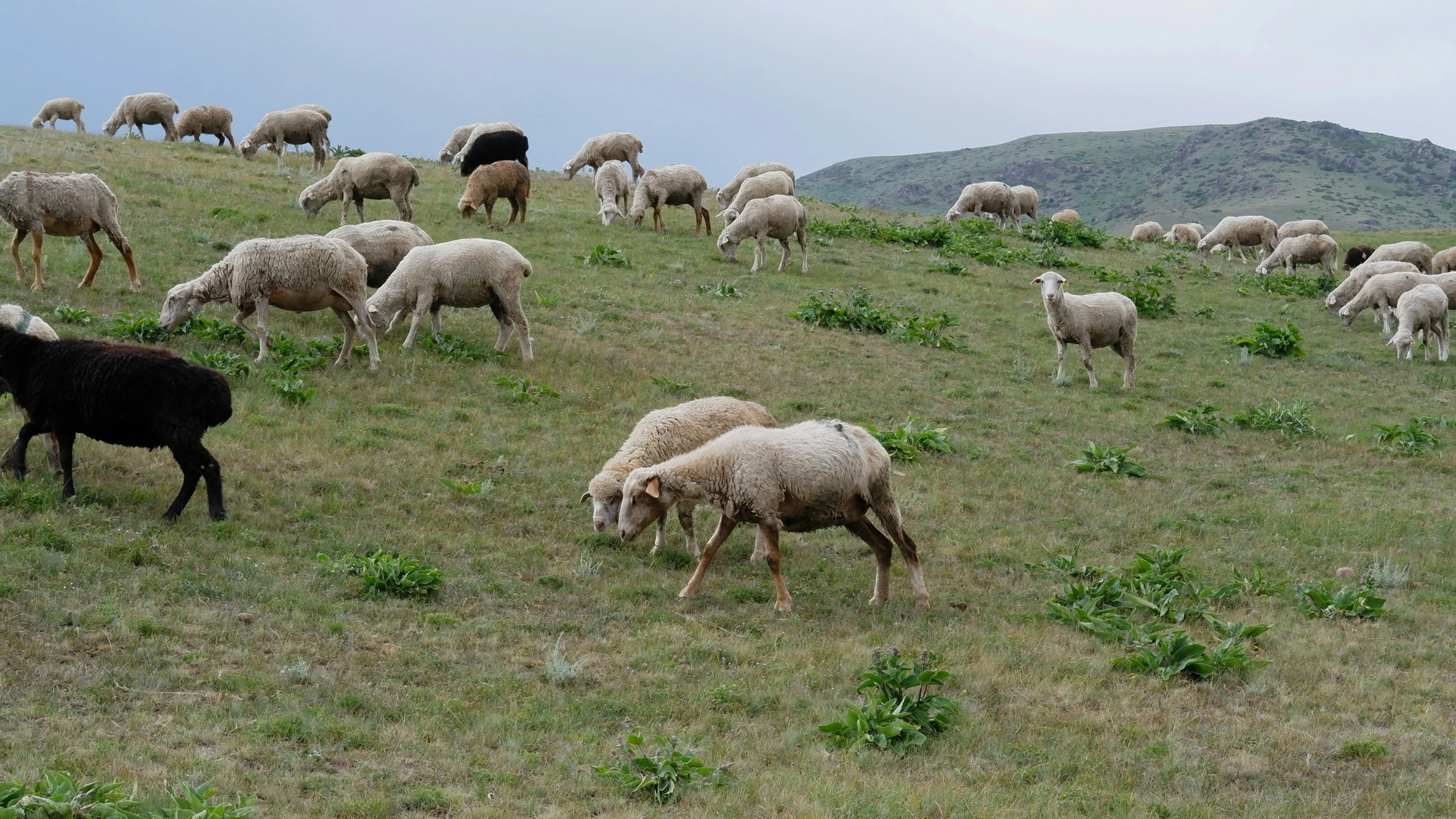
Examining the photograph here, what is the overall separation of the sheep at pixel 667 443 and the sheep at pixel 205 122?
87.0 ft

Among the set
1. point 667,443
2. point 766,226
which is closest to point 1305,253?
point 766,226

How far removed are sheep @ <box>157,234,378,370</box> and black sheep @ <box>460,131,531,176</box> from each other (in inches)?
629

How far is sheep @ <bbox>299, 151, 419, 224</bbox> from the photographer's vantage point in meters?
21.9

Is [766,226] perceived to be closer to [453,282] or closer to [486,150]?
[486,150]

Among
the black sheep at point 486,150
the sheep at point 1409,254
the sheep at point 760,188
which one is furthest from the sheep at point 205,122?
the sheep at point 1409,254

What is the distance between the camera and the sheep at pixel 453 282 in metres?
14.9

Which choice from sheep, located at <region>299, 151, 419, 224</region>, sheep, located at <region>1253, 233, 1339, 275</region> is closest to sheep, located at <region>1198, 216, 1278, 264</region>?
sheep, located at <region>1253, 233, 1339, 275</region>

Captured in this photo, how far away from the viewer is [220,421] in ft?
29.7

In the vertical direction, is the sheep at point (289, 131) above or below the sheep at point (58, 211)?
above

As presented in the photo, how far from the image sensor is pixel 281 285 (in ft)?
44.8

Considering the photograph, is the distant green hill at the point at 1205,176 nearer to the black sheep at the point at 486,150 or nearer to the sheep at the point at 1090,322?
the black sheep at the point at 486,150

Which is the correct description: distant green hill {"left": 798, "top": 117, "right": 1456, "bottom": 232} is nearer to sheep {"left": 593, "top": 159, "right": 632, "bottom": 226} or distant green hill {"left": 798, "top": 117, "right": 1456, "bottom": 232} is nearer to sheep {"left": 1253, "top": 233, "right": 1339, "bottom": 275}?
sheep {"left": 1253, "top": 233, "right": 1339, "bottom": 275}

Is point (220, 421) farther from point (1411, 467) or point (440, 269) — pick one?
point (1411, 467)

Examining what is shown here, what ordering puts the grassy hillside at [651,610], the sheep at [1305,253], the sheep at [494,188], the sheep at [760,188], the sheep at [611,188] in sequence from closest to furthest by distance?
the grassy hillside at [651,610] < the sheep at [494,188] < the sheep at [611,188] < the sheep at [760,188] < the sheep at [1305,253]
